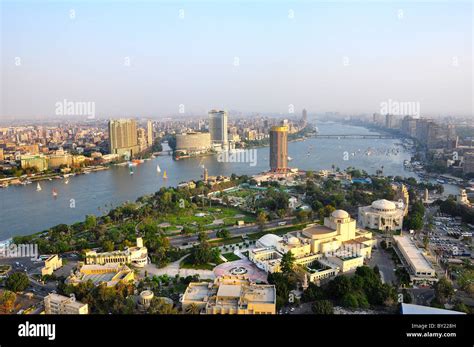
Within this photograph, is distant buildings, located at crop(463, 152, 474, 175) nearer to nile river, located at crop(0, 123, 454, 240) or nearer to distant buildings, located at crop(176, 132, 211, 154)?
nile river, located at crop(0, 123, 454, 240)

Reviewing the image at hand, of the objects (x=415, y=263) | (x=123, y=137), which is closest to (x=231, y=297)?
(x=415, y=263)

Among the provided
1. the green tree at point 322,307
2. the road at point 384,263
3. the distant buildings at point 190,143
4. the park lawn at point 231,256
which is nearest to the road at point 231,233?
the park lawn at point 231,256

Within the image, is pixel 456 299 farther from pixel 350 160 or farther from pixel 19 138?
pixel 19 138

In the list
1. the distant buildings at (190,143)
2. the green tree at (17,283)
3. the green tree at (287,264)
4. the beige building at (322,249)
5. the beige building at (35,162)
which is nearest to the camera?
the green tree at (17,283)

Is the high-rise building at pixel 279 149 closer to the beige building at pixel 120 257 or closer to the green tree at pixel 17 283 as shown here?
the beige building at pixel 120 257

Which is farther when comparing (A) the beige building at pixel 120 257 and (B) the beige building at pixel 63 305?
(A) the beige building at pixel 120 257

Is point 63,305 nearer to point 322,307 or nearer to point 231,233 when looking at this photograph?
point 322,307
